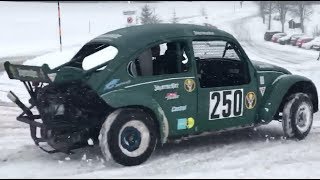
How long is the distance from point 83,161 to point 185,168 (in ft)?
4.38

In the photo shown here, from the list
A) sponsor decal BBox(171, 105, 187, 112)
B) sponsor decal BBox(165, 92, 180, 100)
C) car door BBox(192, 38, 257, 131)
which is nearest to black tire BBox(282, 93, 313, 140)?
car door BBox(192, 38, 257, 131)

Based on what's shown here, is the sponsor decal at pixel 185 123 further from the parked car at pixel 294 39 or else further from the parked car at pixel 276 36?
the parked car at pixel 276 36

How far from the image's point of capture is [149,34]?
6363 millimetres

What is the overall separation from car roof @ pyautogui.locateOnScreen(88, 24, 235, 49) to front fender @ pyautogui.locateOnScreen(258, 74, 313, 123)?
3.44ft

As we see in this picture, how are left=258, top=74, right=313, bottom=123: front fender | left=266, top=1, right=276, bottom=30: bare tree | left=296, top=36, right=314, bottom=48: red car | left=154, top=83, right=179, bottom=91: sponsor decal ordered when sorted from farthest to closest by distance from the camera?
left=266, top=1, right=276, bottom=30: bare tree → left=296, top=36, right=314, bottom=48: red car → left=258, top=74, right=313, bottom=123: front fender → left=154, top=83, right=179, bottom=91: sponsor decal

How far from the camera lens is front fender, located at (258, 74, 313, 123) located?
279 inches

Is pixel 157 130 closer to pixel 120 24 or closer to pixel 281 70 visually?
pixel 281 70

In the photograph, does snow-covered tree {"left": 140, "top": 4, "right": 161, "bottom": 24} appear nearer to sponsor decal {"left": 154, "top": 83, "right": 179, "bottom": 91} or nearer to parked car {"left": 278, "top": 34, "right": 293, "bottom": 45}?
parked car {"left": 278, "top": 34, "right": 293, "bottom": 45}

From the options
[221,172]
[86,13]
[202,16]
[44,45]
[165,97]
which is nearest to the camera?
[221,172]

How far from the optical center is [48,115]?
5.83 m

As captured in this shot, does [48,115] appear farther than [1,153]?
No

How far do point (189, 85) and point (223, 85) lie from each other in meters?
0.65

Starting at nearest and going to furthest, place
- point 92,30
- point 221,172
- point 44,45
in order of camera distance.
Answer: point 221,172 → point 44,45 → point 92,30

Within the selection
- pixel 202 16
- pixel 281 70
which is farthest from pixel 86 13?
pixel 281 70
